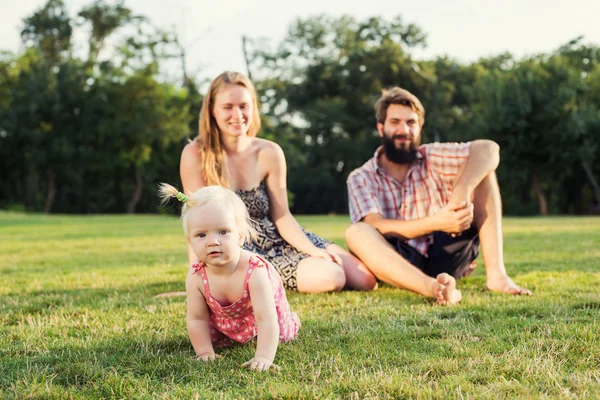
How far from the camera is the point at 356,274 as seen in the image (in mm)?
5074

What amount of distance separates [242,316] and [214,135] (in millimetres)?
2219

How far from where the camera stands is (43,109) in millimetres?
36469

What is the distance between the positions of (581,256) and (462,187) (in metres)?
3.26

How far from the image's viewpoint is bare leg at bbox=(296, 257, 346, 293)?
4.84 meters

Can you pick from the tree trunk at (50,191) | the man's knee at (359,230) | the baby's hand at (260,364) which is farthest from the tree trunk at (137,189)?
the baby's hand at (260,364)

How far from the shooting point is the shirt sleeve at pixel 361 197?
532 cm

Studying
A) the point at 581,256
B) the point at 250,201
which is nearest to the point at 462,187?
the point at 250,201

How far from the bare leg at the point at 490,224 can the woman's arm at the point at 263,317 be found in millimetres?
2498

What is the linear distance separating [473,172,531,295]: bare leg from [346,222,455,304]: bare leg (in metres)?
0.68

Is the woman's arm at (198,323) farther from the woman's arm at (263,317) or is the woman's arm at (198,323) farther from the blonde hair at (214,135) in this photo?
the blonde hair at (214,135)

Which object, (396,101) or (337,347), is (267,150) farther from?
(337,347)

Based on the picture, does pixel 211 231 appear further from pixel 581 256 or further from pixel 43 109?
pixel 43 109

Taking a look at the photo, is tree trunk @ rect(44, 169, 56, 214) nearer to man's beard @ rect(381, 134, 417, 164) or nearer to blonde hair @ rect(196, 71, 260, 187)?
blonde hair @ rect(196, 71, 260, 187)

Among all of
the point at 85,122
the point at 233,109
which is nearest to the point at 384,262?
the point at 233,109
